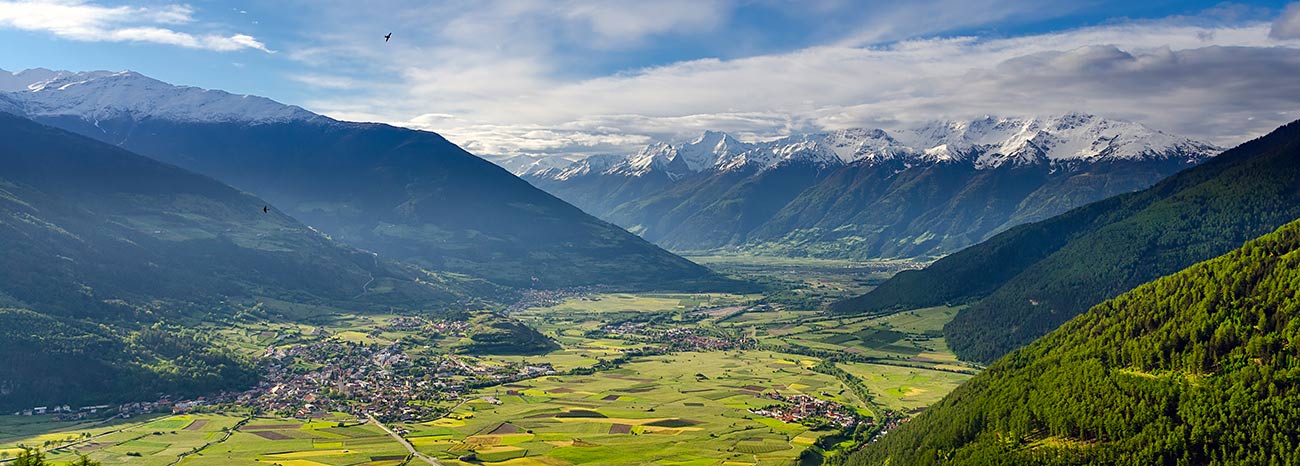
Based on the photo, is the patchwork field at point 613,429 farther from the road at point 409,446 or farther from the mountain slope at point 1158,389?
the mountain slope at point 1158,389

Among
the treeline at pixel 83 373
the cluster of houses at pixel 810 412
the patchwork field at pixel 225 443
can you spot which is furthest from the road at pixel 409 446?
the cluster of houses at pixel 810 412

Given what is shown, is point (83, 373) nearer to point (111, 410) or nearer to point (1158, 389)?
point (111, 410)

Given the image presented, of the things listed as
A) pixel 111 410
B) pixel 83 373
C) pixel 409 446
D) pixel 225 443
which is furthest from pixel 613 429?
pixel 83 373

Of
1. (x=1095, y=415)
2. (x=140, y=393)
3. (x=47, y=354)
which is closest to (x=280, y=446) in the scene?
(x=140, y=393)

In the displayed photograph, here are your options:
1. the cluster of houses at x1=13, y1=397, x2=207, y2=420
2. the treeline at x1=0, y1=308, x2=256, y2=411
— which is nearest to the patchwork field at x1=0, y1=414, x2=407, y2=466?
the cluster of houses at x1=13, y1=397, x2=207, y2=420

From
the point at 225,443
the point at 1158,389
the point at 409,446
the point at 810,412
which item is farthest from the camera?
the point at 810,412

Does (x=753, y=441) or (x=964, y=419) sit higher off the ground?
(x=964, y=419)

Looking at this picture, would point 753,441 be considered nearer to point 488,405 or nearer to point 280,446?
point 488,405
